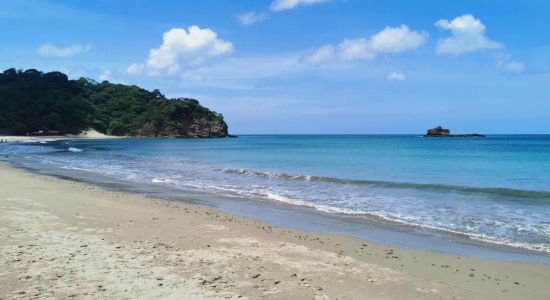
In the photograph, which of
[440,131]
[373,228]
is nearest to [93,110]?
[440,131]

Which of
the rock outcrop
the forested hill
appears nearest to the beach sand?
the forested hill

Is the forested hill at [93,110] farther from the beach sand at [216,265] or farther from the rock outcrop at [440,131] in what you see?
the beach sand at [216,265]

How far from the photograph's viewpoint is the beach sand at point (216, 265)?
569 centimetres

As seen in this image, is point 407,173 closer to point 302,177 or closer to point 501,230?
point 302,177

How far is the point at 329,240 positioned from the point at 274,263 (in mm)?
2595

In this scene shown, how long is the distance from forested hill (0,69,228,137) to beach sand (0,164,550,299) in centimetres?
12087

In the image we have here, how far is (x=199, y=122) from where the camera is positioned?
15725 centimetres

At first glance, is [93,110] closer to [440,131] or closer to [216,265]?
[440,131]

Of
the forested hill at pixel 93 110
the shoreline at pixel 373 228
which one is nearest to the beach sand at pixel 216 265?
the shoreline at pixel 373 228

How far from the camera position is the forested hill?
117 m

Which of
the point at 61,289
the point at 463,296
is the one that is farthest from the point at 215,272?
the point at 463,296

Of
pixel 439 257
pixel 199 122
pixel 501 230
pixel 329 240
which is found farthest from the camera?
pixel 199 122

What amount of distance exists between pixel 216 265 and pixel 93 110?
150 metres

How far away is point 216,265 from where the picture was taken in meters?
6.88
